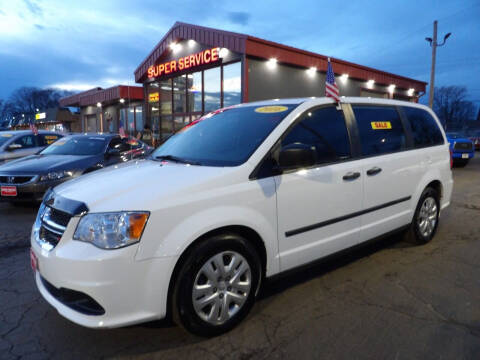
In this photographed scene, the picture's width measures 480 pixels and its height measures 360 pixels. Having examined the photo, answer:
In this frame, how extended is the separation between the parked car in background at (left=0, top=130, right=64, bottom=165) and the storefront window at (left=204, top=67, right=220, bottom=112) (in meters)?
7.26

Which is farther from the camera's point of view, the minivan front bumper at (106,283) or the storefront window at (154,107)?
the storefront window at (154,107)

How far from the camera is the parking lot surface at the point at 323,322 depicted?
232 centimetres

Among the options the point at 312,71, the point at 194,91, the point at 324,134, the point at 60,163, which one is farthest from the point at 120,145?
the point at 312,71

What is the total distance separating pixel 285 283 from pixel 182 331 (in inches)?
45.5

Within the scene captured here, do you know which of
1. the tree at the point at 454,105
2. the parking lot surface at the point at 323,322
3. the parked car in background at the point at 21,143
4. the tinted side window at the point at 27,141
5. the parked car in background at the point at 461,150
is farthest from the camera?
the tree at the point at 454,105

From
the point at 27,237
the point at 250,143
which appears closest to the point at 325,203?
the point at 250,143

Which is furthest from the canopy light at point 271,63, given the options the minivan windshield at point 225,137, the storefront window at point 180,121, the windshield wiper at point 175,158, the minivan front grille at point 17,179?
the windshield wiper at point 175,158

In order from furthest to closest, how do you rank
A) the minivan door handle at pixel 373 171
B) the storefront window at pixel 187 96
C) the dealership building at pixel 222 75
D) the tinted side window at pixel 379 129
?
the storefront window at pixel 187 96
the dealership building at pixel 222 75
the tinted side window at pixel 379 129
the minivan door handle at pixel 373 171

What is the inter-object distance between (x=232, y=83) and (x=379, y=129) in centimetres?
1128

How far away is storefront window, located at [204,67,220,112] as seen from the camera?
14.9 m

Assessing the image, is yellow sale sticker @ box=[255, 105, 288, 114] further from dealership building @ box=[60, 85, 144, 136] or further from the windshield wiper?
dealership building @ box=[60, 85, 144, 136]

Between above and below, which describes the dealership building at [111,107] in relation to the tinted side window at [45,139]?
above

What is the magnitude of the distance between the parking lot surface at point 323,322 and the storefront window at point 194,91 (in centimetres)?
1288

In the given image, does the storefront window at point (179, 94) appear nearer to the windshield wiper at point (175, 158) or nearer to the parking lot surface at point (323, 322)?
the parking lot surface at point (323, 322)
